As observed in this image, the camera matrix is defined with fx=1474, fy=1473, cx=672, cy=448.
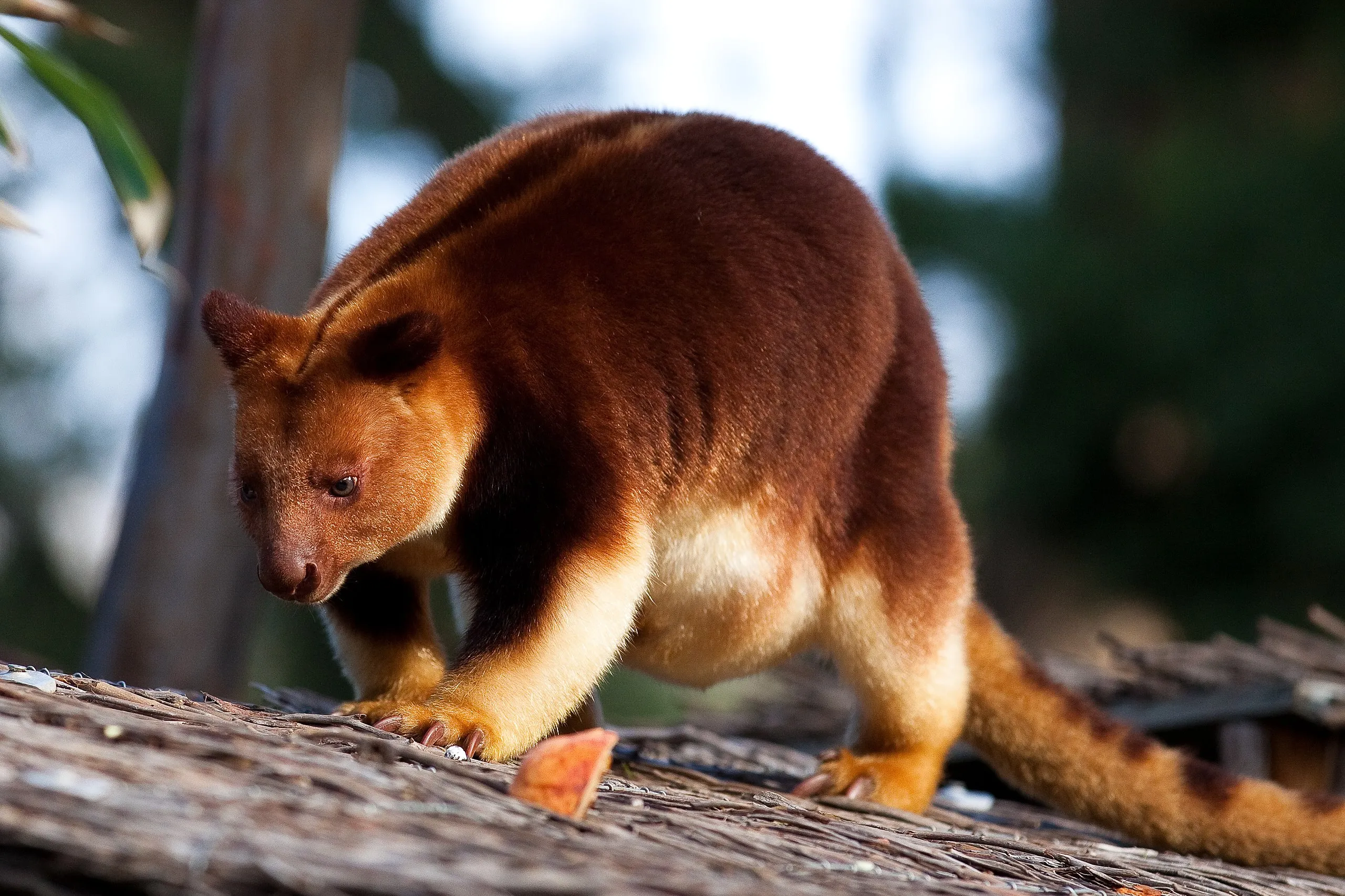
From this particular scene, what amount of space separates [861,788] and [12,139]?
2.60 m

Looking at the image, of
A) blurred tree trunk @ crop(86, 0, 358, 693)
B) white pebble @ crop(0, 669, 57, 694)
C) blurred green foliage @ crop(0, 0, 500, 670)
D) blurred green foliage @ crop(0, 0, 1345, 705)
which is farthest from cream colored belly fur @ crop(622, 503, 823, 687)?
blurred green foliage @ crop(0, 0, 500, 670)

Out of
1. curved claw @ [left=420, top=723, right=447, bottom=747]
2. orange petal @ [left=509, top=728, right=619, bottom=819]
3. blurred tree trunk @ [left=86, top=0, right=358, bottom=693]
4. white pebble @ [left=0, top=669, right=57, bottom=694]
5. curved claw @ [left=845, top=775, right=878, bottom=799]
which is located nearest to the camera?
orange petal @ [left=509, top=728, right=619, bottom=819]

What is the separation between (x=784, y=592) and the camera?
3.76m

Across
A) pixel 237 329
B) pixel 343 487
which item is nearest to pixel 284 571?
pixel 343 487

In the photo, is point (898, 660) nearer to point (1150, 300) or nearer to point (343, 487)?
point (343, 487)

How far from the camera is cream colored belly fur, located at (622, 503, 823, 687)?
12.0 ft

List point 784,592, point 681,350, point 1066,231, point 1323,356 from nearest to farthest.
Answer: point 681,350 → point 784,592 → point 1323,356 → point 1066,231

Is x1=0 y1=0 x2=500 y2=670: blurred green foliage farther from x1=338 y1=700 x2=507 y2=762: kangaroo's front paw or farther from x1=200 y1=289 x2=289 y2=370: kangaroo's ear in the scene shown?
x1=338 y1=700 x2=507 y2=762: kangaroo's front paw

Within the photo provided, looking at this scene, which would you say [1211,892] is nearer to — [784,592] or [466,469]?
[784,592]

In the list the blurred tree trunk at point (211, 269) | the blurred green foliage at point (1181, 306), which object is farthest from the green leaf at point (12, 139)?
the blurred green foliage at point (1181, 306)

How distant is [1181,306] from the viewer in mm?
11617

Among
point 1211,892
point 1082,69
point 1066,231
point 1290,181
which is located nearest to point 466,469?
point 1211,892

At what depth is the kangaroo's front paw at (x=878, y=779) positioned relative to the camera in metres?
3.81

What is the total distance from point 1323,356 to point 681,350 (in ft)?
29.1
